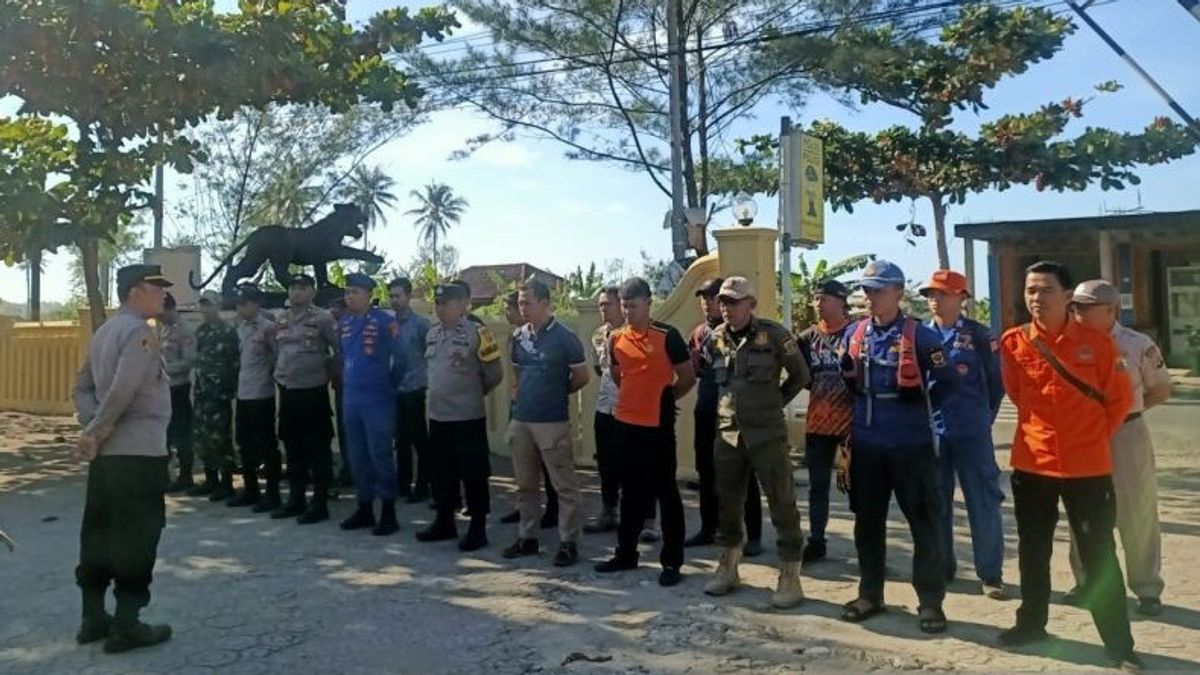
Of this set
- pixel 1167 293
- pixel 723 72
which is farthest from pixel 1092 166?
pixel 723 72

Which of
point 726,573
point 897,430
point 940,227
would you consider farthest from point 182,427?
point 940,227

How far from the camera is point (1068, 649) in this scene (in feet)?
14.6

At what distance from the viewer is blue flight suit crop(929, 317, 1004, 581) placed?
527 centimetres

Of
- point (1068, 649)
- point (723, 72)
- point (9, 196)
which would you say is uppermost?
point (723, 72)

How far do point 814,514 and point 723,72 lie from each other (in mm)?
11367

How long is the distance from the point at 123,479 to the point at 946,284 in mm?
4079

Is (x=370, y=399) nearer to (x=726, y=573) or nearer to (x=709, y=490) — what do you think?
(x=709, y=490)

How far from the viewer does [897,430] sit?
15.6ft

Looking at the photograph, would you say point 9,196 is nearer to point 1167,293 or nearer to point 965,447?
point 965,447

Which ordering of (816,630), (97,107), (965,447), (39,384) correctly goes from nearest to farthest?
(816,630), (965,447), (97,107), (39,384)

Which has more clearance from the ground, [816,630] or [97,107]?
[97,107]

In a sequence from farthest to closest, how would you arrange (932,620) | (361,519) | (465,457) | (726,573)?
(361,519)
(465,457)
(726,573)
(932,620)

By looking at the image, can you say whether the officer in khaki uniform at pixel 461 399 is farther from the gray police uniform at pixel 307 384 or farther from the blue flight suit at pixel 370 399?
the gray police uniform at pixel 307 384

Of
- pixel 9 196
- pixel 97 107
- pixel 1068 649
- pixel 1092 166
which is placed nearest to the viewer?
pixel 1068 649
